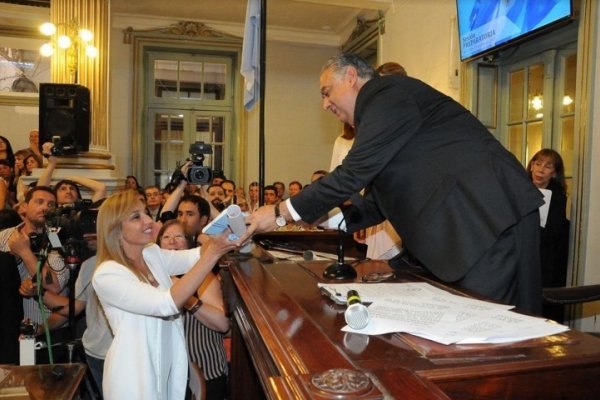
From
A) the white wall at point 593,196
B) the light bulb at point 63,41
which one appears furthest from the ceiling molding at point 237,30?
the white wall at point 593,196


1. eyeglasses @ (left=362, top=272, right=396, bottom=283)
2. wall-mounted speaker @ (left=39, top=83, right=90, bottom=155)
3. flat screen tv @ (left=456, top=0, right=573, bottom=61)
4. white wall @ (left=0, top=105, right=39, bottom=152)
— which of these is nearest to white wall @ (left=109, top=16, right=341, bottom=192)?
white wall @ (left=0, top=105, right=39, bottom=152)

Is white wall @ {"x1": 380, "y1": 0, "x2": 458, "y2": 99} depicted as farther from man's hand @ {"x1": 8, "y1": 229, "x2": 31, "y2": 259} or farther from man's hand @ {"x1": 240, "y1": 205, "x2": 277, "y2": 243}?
man's hand @ {"x1": 8, "y1": 229, "x2": 31, "y2": 259}

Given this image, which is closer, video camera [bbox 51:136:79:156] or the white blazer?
the white blazer

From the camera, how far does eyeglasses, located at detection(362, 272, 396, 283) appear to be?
1.17 metres

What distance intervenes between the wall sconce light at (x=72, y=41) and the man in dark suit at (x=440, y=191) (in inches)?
176

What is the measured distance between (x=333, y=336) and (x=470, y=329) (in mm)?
207

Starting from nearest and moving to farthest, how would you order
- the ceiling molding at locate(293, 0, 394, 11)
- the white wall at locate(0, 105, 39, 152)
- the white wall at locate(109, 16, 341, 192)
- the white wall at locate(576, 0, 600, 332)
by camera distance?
the white wall at locate(576, 0, 600, 332) → the ceiling molding at locate(293, 0, 394, 11) → the white wall at locate(0, 105, 39, 152) → the white wall at locate(109, 16, 341, 192)

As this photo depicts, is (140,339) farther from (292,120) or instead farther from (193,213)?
(292,120)

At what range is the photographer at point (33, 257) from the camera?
2242mm

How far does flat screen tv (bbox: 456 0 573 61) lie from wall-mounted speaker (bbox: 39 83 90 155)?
3.42 m

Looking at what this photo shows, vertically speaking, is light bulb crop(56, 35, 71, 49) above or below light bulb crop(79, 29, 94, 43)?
below

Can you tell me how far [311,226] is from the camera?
178 cm

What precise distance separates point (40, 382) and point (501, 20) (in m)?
3.21

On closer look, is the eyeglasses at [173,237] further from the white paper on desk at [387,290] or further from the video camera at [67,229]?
the white paper on desk at [387,290]
